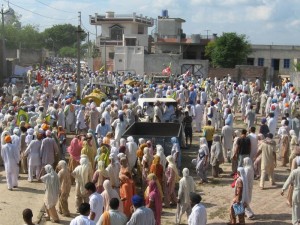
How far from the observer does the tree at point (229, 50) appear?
42594mm

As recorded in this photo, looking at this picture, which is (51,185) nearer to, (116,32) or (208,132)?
(208,132)

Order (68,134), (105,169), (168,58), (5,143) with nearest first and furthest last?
(105,169), (5,143), (68,134), (168,58)

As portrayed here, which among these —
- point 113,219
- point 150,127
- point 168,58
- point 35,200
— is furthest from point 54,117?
point 168,58

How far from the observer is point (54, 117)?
1625 cm

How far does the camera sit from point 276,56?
4875 cm

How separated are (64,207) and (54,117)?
6566 mm

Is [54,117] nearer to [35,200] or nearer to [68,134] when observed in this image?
[68,134]

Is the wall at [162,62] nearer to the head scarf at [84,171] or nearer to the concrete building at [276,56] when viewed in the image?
the concrete building at [276,56]

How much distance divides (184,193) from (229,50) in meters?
34.5

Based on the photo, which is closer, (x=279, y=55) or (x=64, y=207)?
(x=64, y=207)

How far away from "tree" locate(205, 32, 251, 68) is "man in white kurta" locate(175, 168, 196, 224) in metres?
34.2

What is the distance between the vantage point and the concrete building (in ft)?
159

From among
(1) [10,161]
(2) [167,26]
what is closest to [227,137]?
(1) [10,161]

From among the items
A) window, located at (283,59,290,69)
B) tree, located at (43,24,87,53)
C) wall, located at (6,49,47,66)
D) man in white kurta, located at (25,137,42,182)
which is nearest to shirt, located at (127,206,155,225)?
man in white kurta, located at (25,137,42,182)
